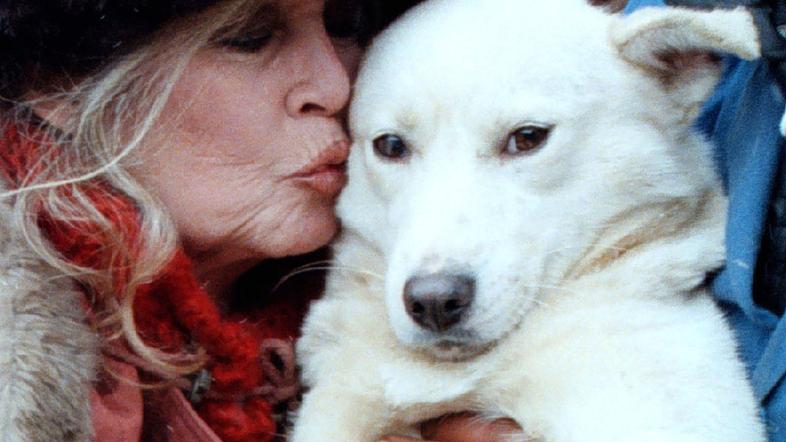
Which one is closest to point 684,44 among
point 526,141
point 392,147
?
point 526,141

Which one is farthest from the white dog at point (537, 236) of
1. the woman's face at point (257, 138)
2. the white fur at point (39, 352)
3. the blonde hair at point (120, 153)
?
the white fur at point (39, 352)

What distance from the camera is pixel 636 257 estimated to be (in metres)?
2.29

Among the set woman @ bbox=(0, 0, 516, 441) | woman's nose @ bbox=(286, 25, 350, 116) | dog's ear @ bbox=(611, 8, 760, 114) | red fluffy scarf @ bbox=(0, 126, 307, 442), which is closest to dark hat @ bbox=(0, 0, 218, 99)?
woman @ bbox=(0, 0, 516, 441)

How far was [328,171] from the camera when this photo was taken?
8.62 feet

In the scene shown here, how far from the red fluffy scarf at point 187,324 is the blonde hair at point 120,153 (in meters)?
0.02

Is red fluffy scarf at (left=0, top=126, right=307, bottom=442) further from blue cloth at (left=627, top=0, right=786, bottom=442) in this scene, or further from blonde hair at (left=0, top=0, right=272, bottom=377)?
blue cloth at (left=627, top=0, right=786, bottom=442)

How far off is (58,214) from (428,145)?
0.76 m

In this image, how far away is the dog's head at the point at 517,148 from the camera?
2.19 m

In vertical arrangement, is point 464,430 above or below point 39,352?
below

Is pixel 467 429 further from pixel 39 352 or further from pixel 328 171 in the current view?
pixel 39 352

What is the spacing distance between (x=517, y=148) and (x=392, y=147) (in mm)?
299

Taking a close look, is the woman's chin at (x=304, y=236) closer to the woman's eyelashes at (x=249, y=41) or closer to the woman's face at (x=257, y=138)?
the woman's face at (x=257, y=138)

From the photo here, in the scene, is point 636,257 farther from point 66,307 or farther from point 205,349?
point 66,307

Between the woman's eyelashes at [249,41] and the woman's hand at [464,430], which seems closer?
the woman's hand at [464,430]
